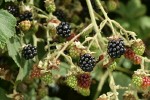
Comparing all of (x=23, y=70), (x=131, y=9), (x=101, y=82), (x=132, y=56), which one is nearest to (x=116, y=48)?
(x=132, y=56)

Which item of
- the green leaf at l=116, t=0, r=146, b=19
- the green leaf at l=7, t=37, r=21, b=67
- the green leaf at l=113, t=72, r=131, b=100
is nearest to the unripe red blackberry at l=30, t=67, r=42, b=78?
the green leaf at l=7, t=37, r=21, b=67

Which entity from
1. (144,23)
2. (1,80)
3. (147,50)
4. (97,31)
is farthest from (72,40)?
(144,23)

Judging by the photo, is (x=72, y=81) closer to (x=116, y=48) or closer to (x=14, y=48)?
(x=116, y=48)

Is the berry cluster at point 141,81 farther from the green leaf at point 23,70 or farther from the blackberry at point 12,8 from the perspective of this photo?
the blackberry at point 12,8

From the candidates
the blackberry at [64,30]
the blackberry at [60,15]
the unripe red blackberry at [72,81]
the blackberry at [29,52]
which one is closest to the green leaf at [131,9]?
the blackberry at [60,15]

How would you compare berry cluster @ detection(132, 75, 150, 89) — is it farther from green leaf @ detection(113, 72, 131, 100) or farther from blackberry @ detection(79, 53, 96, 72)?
green leaf @ detection(113, 72, 131, 100)

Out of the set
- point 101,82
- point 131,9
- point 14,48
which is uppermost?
point 131,9

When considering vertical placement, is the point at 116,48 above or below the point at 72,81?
above
